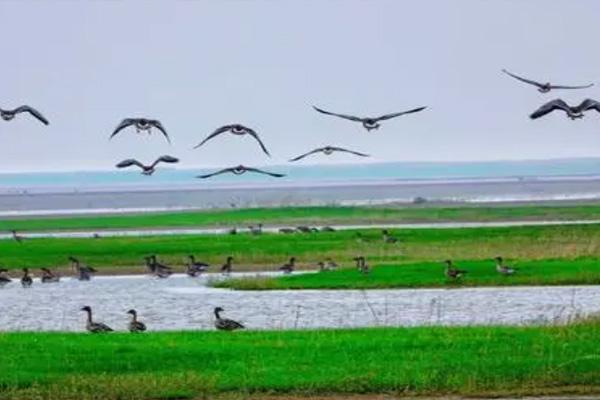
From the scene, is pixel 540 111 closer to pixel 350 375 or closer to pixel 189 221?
pixel 350 375

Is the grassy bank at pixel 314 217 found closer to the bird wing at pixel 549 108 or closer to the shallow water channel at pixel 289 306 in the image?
the shallow water channel at pixel 289 306

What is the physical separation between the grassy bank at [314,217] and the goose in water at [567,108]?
54045mm

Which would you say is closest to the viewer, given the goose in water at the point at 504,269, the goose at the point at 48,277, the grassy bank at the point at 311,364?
the grassy bank at the point at 311,364

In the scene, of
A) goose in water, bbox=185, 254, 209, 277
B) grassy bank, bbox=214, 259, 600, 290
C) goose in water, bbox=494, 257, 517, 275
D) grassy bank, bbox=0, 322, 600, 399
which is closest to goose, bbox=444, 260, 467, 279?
grassy bank, bbox=214, 259, 600, 290

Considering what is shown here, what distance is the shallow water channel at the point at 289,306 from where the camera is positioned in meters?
37.6

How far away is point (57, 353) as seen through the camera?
28.3m

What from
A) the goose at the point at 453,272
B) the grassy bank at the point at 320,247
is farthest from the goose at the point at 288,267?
the goose at the point at 453,272

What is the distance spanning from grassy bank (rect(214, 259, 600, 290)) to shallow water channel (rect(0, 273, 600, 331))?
0.97 metres

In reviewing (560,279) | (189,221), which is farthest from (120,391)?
(189,221)

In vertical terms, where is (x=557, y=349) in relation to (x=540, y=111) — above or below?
below

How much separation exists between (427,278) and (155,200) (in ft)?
310

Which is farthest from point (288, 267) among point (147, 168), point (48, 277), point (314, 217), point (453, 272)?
point (314, 217)

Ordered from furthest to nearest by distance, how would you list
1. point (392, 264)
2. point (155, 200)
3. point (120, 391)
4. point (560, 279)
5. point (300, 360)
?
point (155, 200)
point (392, 264)
point (560, 279)
point (300, 360)
point (120, 391)

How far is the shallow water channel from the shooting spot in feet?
123
